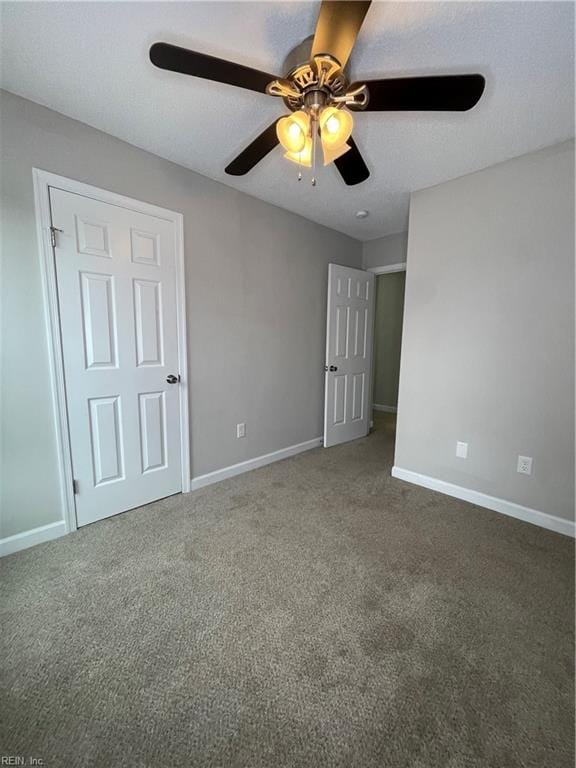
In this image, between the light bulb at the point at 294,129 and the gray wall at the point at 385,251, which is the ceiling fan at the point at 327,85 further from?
the gray wall at the point at 385,251

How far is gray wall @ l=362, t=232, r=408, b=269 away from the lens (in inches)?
138

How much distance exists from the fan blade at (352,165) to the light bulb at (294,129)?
0.84 ft

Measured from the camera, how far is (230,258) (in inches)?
102

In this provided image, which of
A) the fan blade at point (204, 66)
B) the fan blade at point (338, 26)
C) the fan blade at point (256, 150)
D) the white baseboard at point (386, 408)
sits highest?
the fan blade at point (338, 26)

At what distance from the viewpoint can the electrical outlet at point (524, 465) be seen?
2.15m

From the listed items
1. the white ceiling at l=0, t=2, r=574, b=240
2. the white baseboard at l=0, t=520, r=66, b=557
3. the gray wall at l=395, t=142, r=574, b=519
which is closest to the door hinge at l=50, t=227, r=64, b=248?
the white ceiling at l=0, t=2, r=574, b=240

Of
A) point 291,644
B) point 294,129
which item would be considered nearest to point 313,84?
point 294,129

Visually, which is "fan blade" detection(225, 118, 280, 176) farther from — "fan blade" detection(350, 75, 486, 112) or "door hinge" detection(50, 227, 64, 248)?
"door hinge" detection(50, 227, 64, 248)

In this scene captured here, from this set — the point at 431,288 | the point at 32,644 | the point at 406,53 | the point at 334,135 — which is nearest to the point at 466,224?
the point at 431,288

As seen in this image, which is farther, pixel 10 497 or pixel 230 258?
pixel 230 258

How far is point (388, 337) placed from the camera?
18.0ft

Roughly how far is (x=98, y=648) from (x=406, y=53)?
9.03 ft

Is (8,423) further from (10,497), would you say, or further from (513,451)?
(513,451)

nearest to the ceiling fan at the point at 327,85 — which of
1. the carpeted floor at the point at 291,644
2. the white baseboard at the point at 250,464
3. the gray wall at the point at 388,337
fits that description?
the carpeted floor at the point at 291,644
